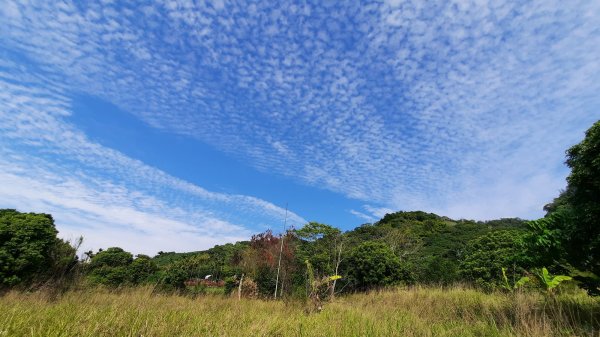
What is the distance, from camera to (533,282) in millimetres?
9406

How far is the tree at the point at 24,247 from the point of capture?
38.7 feet

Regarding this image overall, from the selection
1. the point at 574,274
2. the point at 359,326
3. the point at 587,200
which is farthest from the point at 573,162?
the point at 359,326

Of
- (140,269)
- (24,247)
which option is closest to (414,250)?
(140,269)

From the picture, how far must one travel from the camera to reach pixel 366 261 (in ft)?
59.7

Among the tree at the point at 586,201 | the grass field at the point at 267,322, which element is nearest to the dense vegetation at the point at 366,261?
the tree at the point at 586,201

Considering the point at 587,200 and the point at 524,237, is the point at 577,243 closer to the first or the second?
the point at 587,200

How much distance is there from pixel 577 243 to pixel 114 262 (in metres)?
30.5

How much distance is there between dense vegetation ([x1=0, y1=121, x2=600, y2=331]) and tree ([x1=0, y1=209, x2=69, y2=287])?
0.03 meters

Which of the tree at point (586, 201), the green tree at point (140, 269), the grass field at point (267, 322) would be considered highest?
the tree at point (586, 201)

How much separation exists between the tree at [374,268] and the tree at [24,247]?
557 inches

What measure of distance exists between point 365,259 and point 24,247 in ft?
51.5

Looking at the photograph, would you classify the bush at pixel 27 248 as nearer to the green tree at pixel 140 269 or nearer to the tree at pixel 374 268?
the green tree at pixel 140 269

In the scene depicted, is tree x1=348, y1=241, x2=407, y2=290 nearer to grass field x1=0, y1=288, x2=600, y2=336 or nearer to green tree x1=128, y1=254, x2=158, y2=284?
grass field x1=0, y1=288, x2=600, y2=336

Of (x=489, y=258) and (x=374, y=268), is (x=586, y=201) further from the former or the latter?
(x=374, y=268)
